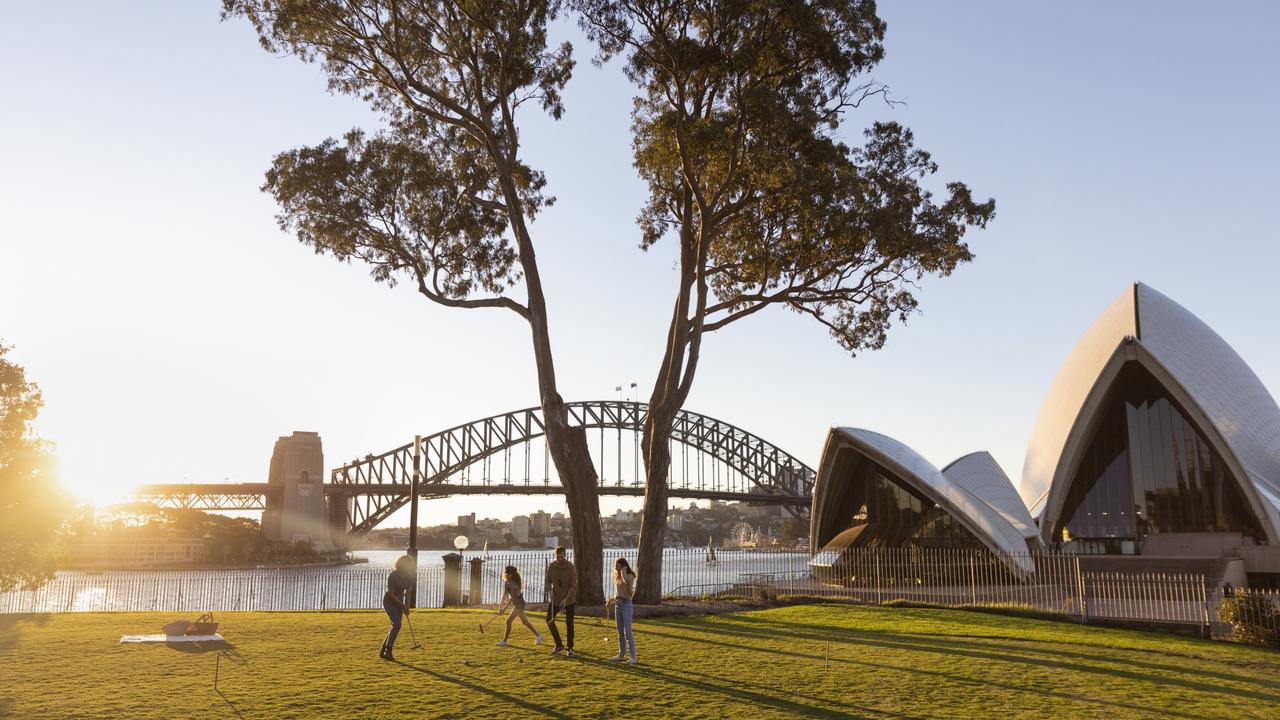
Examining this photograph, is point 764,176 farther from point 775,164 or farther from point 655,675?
point 655,675

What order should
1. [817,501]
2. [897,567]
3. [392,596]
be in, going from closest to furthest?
1. [392,596]
2. [897,567]
3. [817,501]

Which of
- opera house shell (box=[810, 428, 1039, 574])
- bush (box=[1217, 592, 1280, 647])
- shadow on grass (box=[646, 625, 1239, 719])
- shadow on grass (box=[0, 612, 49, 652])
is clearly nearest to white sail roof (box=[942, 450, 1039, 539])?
opera house shell (box=[810, 428, 1039, 574])

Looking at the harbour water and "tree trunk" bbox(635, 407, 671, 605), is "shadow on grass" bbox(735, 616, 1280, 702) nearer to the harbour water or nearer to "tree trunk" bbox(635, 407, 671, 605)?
"tree trunk" bbox(635, 407, 671, 605)

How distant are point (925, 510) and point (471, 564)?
16167mm

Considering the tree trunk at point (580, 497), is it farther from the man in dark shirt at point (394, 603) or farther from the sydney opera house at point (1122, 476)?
the sydney opera house at point (1122, 476)

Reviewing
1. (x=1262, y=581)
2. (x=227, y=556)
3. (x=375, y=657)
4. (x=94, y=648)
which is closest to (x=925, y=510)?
(x=1262, y=581)

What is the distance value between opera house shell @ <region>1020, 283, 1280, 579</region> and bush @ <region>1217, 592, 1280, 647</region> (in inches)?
562

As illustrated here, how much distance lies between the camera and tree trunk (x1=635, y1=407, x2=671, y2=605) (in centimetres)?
1877

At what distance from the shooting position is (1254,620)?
47.2 ft

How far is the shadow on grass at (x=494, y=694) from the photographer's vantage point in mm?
7719

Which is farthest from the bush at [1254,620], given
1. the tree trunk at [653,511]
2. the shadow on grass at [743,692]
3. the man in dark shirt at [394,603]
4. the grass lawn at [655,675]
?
the man in dark shirt at [394,603]

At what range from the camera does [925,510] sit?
29625 mm

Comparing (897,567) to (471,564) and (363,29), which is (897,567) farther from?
(363,29)

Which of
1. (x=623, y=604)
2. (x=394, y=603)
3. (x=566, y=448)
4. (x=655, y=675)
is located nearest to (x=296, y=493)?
(x=566, y=448)
